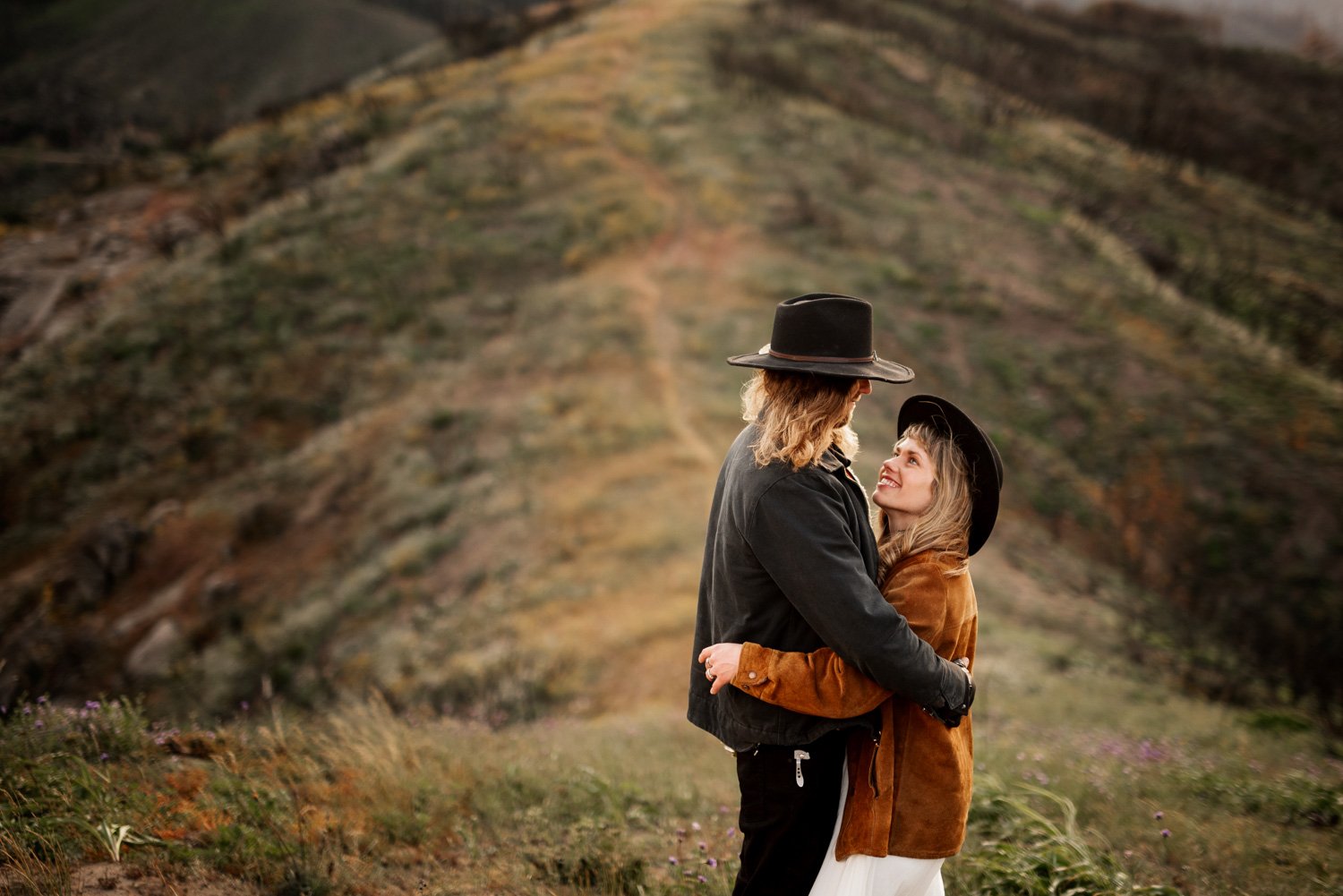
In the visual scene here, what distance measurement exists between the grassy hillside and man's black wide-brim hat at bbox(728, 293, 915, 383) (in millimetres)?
2482

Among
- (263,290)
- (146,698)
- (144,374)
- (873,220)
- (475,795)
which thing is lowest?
(146,698)

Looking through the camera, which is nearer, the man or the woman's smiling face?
the man

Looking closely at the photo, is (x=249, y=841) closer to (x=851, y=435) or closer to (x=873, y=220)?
(x=851, y=435)

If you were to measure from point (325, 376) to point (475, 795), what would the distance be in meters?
15.7

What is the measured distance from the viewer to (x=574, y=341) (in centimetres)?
1617

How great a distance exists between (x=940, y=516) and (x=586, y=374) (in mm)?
13195

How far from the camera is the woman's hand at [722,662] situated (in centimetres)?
219

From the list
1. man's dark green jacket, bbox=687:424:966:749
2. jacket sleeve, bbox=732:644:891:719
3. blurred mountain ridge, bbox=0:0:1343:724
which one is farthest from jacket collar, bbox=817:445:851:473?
blurred mountain ridge, bbox=0:0:1343:724

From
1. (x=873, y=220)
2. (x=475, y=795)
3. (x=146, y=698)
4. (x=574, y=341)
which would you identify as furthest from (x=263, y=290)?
(x=475, y=795)

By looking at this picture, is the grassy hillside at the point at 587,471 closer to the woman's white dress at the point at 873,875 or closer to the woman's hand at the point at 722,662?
the woman's white dress at the point at 873,875

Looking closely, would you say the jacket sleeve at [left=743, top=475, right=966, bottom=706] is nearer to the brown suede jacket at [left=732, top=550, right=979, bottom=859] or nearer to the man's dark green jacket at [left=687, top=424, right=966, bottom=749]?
the man's dark green jacket at [left=687, top=424, right=966, bottom=749]

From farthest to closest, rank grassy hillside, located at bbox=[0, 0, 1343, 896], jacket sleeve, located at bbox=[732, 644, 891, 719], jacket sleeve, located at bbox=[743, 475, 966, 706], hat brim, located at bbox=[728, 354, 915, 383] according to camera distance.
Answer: grassy hillside, located at bbox=[0, 0, 1343, 896]
hat brim, located at bbox=[728, 354, 915, 383]
jacket sleeve, located at bbox=[732, 644, 891, 719]
jacket sleeve, located at bbox=[743, 475, 966, 706]

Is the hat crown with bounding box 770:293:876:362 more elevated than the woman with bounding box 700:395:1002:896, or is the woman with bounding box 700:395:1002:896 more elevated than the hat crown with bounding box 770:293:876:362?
the hat crown with bounding box 770:293:876:362

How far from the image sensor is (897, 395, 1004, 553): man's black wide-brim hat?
232cm
